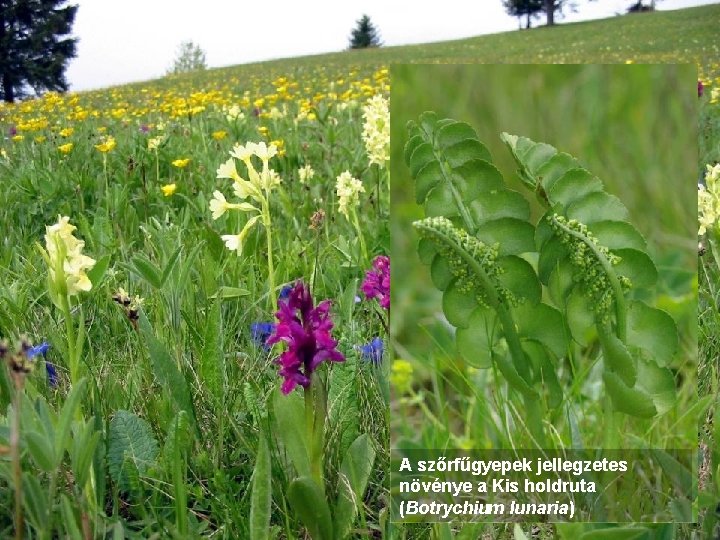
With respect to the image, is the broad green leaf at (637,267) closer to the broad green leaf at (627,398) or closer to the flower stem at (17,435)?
the broad green leaf at (627,398)

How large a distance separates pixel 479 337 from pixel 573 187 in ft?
0.89

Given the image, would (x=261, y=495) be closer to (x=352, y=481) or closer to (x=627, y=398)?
(x=352, y=481)

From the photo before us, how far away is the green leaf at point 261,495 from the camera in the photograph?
112 centimetres

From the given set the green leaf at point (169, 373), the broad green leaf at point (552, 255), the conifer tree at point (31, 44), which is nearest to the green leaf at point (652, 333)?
the broad green leaf at point (552, 255)

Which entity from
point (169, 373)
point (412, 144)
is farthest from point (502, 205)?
point (169, 373)

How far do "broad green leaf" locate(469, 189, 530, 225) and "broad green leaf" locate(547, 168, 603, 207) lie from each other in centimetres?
4

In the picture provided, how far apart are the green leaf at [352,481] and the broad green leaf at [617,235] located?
0.48 m

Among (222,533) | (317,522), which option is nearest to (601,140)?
(317,522)

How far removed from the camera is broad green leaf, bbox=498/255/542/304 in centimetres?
119

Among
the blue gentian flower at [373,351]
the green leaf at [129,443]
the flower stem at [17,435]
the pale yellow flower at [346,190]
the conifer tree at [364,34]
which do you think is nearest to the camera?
the flower stem at [17,435]

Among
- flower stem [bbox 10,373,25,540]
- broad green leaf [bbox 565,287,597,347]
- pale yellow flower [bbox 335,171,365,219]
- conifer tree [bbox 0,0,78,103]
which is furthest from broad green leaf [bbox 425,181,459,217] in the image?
conifer tree [bbox 0,0,78,103]

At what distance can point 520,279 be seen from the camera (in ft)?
3.95

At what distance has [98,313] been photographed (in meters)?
2.04

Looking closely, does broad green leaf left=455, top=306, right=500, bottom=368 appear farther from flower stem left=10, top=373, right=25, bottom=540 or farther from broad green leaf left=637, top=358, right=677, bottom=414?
flower stem left=10, top=373, right=25, bottom=540
